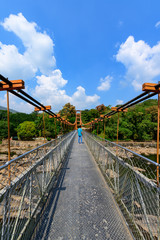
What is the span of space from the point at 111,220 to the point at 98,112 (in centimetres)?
3903

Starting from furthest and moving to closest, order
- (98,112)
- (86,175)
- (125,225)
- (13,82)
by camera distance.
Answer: (98,112) → (86,175) → (13,82) → (125,225)

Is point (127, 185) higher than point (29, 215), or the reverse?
point (127, 185)

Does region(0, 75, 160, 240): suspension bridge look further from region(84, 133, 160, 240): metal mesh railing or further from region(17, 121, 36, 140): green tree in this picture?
region(17, 121, 36, 140): green tree

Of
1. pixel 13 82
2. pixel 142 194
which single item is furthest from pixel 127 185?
pixel 13 82

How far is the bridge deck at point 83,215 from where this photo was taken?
Result: 1.40 m

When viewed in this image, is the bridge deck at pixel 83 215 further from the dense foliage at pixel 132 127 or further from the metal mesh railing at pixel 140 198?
the dense foliage at pixel 132 127

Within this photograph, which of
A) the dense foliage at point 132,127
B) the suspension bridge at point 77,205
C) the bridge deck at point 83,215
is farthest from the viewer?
the dense foliage at point 132,127

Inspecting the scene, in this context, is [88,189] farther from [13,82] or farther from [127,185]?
[13,82]

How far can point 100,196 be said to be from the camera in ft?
6.99

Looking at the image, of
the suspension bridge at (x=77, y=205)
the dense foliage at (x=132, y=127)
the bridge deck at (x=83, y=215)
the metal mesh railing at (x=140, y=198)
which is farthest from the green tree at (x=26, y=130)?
the metal mesh railing at (x=140, y=198)

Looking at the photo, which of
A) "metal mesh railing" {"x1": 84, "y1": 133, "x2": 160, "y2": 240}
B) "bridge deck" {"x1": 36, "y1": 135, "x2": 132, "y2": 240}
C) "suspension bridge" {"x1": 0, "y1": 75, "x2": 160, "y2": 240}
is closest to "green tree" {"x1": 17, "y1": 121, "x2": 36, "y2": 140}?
"bridge deck" {"x1": 36, "y1": 135, "x2": 132, "y2": 240}

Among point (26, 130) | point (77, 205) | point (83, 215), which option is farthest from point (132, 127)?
point (83, 215)

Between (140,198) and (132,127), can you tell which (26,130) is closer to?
(132,127)

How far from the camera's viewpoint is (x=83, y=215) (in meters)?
1.68
